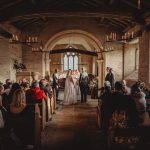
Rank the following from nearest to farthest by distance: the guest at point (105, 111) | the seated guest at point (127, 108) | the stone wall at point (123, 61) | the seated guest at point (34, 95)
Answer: the seated guest at point (127, 108) → the guest at point (105, 111) → the seated guest at point (34, 95) → the stone wall at point (123, 61)

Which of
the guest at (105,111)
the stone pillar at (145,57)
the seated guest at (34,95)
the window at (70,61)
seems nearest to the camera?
the guest at (105,111)

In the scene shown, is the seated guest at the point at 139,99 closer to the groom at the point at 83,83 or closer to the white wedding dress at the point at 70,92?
the groom at the point at 83,83

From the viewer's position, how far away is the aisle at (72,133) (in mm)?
5910

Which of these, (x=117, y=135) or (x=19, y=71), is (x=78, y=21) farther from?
(x=117, y=135)

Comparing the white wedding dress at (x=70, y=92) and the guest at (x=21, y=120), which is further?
the white wedding dress at (x=70, y=92)

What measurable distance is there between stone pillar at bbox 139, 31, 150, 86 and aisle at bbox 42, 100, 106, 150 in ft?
7.68

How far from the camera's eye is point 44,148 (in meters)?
5.72

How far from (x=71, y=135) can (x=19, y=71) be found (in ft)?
27.5

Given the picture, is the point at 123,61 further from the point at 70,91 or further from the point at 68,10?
the point at 68,10

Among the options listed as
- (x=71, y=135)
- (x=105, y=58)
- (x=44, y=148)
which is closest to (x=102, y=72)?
(x=105, y=58)

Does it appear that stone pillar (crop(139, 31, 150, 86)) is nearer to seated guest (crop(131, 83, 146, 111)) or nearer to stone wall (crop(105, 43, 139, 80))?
stone wall (crop(105, 43, 139, 80))

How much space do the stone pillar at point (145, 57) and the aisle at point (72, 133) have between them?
2.34 m

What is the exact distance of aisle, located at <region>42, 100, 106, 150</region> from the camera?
5910mm

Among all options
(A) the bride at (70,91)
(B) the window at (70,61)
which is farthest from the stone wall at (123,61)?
(B) the window at (70,61)
